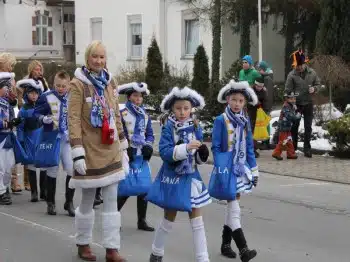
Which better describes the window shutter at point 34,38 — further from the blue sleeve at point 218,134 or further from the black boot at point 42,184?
the blue sleeve at point 218,134

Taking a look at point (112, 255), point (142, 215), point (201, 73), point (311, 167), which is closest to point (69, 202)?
point (142, 215)

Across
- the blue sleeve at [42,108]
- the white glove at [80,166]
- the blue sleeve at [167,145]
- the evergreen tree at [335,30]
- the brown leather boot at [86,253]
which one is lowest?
the brown leather boot at [86,253]

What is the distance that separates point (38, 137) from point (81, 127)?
11.3 ft

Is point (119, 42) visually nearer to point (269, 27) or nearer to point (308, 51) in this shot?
point (269, 27)

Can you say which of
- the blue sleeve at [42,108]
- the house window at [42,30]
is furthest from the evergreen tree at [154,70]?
the blue sleeve at [42,108]

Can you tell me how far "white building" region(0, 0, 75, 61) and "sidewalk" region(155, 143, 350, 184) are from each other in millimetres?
27817

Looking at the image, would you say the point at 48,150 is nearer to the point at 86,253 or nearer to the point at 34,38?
the point at 86,253

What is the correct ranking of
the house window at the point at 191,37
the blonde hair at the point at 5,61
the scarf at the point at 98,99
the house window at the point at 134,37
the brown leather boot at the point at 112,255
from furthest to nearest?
the house window at the point at 134,37 → the house window at the point at 191,37 → the blonde hair at the point at 5,61 → the brown leather boot at the point at 112,255 → the scarf at the point at 98,99

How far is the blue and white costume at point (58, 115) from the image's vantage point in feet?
29.4

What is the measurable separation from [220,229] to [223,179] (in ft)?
5.86

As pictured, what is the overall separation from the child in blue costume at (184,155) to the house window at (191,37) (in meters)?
25.1

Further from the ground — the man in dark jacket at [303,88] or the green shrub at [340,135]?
the man in dark jacket at [303,88]

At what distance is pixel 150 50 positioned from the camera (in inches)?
1178

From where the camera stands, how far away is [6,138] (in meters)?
9.86
